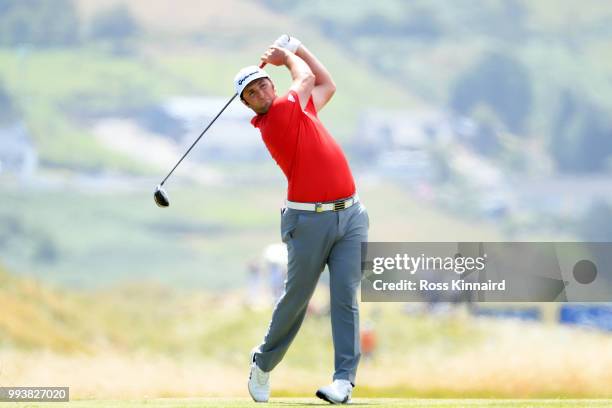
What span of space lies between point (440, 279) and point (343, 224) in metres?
1.39

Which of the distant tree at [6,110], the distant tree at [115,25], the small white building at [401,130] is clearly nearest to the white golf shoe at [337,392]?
the distant tree at [6,110]

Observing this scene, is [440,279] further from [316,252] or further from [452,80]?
[452,80]

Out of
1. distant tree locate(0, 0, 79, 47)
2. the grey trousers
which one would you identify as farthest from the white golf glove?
distant tree locate(0, 0, 79, 47)

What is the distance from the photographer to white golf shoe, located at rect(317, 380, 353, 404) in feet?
23.7

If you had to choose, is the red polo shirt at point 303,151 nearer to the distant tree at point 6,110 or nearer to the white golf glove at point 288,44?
the white golf glove at point 288,44

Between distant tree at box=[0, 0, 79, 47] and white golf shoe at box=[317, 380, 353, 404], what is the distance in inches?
3823

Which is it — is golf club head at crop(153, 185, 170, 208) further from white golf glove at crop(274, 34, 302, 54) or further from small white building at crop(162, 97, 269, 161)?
small white building at crop(162, 97, 269, 161)

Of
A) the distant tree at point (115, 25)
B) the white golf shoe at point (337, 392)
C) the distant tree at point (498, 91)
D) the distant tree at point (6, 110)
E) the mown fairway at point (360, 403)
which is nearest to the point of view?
the mown fairway at point (360, 403)

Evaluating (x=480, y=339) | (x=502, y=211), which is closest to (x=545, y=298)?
(x=480, y=339)

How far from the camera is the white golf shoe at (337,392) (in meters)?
7.21

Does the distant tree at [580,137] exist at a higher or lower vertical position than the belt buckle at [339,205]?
higher

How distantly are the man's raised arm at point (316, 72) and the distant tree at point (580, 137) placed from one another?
100420mm

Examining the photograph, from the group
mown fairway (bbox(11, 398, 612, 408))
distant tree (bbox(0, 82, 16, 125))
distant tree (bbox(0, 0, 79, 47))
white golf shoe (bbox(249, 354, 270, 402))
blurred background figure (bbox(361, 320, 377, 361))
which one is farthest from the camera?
distant tree (bbox(0, 0, 79, 47))

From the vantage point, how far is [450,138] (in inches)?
4075
